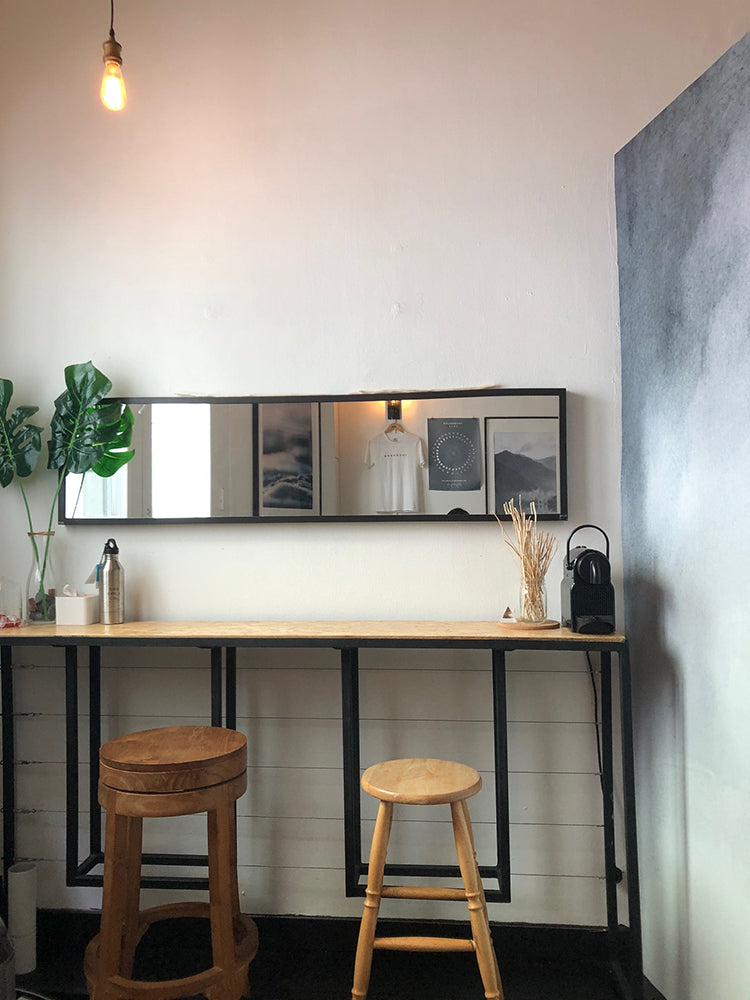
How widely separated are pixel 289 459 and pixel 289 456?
0.01 m

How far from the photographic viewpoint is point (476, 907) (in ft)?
6.46

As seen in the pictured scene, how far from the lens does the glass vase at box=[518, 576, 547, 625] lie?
93.0 inches

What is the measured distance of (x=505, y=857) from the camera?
7.39 ft

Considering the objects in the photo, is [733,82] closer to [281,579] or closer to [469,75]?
[469,75]

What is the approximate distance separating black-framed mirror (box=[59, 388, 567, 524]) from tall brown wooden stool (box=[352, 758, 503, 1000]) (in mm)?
871

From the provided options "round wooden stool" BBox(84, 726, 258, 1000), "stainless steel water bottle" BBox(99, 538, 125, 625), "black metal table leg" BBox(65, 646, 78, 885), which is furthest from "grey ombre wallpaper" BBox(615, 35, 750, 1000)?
"black metal table leg" BBox(65, 646, 78, 885)

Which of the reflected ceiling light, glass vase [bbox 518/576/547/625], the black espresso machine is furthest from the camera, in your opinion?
glass vase [bbox 518/576/547/625]

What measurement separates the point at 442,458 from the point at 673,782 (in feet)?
3.89

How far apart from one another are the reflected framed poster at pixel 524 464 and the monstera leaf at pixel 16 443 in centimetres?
152

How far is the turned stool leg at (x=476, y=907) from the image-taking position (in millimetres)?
1956

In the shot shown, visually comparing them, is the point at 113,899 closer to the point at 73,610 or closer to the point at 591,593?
the point at 73,610

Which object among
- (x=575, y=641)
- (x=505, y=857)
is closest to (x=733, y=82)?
(x=575, y=641)

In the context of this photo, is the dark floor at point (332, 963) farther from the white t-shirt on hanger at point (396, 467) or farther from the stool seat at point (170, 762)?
the white t-shirt on hanger at point (396, 467)

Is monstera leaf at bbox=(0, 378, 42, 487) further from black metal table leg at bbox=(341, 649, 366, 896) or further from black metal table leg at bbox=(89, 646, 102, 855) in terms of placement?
black metal table leg at bbox=(341, 649, 366, 896)
